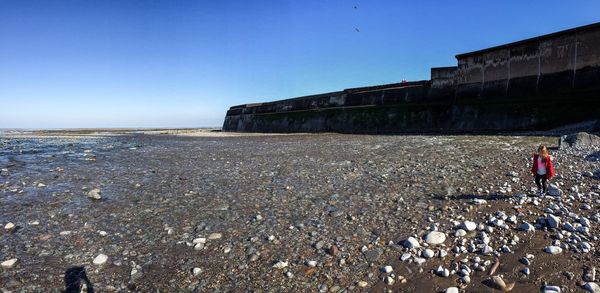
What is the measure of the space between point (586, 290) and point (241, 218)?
437 centimetres

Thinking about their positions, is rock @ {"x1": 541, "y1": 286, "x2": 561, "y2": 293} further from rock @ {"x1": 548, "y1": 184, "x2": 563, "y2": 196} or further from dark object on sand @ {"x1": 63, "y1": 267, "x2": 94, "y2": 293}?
dark object on sand @ {"x1": 63, "y1": 267, "x2": 94, "y2": 293}

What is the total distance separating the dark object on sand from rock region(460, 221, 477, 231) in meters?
4.56

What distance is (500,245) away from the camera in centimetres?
432

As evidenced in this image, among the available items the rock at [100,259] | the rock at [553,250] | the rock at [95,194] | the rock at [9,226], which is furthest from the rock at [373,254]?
the rock at [95,194]

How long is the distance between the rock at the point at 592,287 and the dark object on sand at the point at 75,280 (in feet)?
15.8

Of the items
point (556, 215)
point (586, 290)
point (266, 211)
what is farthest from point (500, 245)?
point (266, 211)

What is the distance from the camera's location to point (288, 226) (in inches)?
207

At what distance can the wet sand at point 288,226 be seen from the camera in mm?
3766

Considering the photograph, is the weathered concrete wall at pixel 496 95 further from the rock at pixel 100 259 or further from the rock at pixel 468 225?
the rock at pixel 100 259

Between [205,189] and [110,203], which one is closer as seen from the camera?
[110,203]

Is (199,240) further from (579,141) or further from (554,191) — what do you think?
(579,141)

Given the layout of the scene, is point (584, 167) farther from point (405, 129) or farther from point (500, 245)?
point (405, 129)

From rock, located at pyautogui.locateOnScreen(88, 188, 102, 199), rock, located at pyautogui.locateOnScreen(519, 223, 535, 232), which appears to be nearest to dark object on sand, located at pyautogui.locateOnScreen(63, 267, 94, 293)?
rock, located at pyautogui.locateOnScreen(88, 188, 102, 199)

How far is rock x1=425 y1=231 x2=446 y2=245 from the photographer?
14.7 ft
